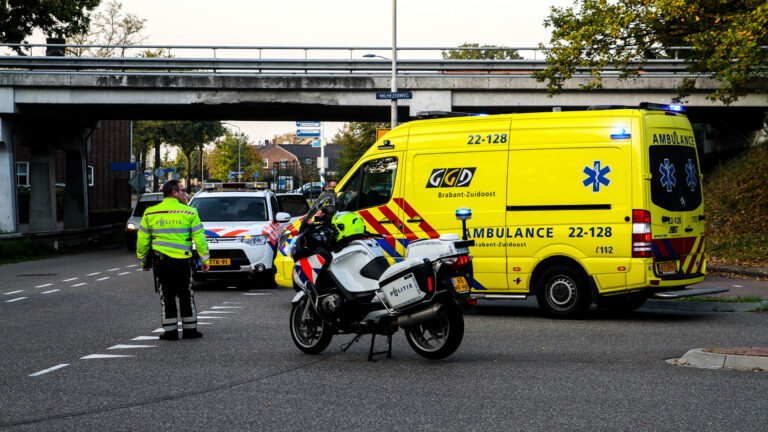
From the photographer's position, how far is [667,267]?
426 inches

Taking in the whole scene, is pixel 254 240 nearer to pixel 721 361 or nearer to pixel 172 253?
pixel 172 253

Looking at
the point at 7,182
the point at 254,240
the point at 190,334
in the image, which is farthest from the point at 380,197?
the point at 7,182

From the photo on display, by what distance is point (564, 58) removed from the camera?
2072 centimetres

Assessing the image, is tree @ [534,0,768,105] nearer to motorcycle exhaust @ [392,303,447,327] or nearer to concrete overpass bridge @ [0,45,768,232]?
concrete overpass bridge @ [0,45,768,232]

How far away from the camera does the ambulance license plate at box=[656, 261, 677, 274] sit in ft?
35.2

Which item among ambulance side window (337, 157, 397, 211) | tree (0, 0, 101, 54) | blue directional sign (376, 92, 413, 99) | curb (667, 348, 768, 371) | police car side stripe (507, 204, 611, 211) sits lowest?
curb (667, 348, 768, 371)

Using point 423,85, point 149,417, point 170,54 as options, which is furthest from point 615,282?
point 170,54

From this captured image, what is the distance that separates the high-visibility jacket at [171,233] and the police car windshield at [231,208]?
23.0ft

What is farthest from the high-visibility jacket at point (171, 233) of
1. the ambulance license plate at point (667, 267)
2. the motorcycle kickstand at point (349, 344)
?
the ambulance license plate at point (667, 267)

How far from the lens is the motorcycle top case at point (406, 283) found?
775 cm

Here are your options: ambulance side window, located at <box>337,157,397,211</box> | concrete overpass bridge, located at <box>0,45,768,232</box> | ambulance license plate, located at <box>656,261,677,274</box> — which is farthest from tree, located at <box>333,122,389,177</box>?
ambulance license plate, located at <box>656,261,677,274</box>

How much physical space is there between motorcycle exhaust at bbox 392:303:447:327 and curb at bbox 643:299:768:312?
19.1 feet

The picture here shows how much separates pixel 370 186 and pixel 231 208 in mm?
5350

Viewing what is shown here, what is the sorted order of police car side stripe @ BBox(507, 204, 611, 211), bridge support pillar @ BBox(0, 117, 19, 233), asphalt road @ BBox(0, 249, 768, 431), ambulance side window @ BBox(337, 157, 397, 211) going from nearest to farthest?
asphalt road @ BBox(0, 249, 768, 431)
police car side stripe @ BBox(507, 204, 611, 211)
ambulance side window @ BBox(337, 157, 397, 211)
bridge support pillar @ BBox(0, 117, 19, 233)
